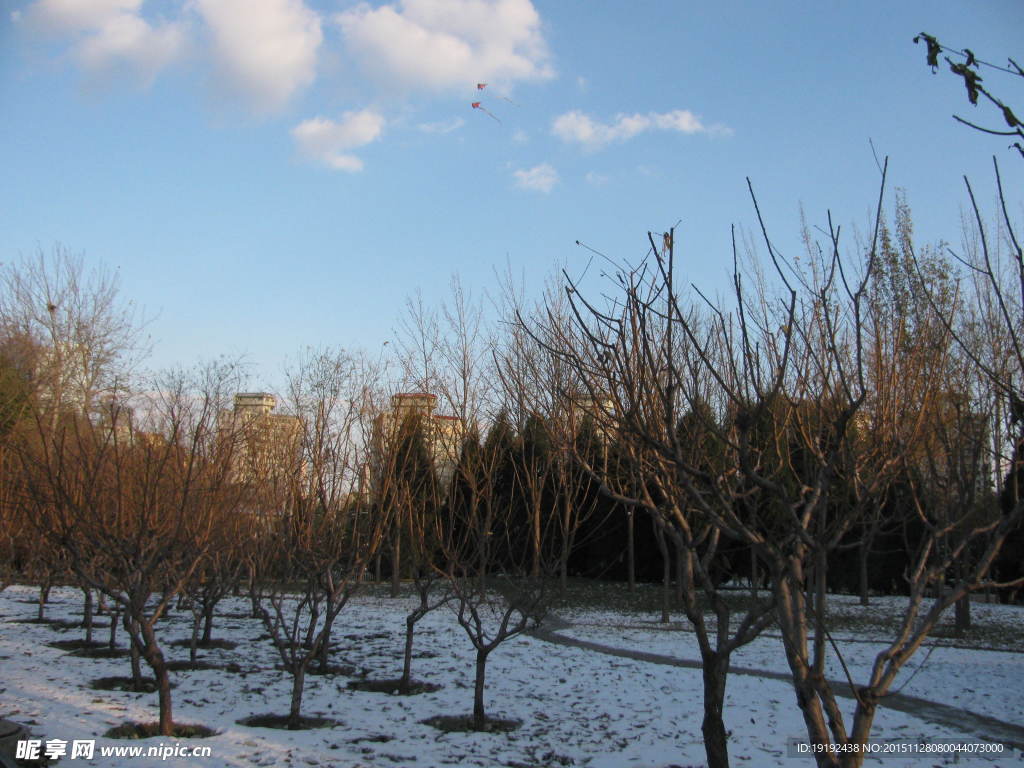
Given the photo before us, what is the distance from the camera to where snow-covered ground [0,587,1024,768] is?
6.30m

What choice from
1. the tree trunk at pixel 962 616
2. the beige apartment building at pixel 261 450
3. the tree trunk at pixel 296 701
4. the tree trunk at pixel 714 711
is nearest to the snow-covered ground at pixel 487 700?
the tree trunk at pixel 296 701

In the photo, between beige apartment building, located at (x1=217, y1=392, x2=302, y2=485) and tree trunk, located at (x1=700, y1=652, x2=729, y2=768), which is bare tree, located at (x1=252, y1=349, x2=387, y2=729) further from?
tree trunk, located at (x1=700, y1=652, x2=729, y2=768)

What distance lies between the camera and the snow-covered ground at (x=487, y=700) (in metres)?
6.30

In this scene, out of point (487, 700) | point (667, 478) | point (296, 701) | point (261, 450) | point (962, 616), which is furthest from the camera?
point (962, 616)

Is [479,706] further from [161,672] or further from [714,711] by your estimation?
[714,711]

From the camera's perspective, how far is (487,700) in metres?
8.45

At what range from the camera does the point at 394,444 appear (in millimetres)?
9273

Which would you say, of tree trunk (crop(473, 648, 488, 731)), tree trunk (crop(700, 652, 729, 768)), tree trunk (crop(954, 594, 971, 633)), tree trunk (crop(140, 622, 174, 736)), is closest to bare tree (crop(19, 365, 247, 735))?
tree trunk (crop(140, 622, 174, 736))

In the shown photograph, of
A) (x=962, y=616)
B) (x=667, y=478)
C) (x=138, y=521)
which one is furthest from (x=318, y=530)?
(x=962, y=616)

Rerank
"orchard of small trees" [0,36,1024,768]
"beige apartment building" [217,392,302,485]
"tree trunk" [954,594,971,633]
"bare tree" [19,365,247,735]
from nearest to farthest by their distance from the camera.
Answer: "orchard of small trees" [0,36,1024,768] < "bare tree" [19,365,247,735] < "beige apartment building" [217,392,302,485] < "tree trunk" [954,594,971,633]

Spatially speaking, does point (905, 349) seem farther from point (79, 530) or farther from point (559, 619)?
point (559, 619)

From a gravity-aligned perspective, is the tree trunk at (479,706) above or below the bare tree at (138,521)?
below

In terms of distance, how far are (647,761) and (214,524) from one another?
4.21m

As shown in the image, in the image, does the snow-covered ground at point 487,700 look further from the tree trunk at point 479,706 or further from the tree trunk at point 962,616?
the tree trunk at point 962,616
